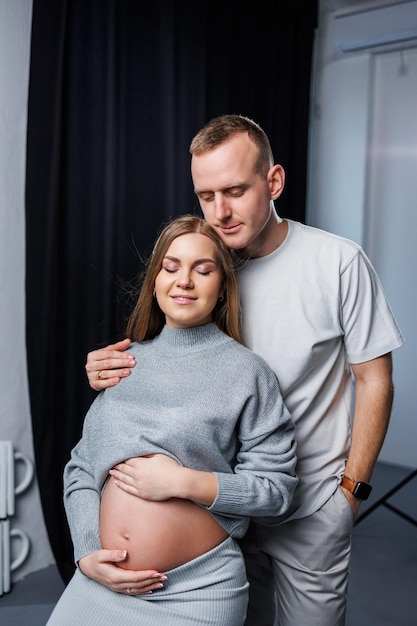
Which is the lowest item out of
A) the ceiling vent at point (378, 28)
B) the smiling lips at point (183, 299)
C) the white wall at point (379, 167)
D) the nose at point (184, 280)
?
the smiling lips at point (183, 299)

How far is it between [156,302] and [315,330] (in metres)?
0.34

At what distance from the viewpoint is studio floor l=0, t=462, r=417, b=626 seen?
8.19ft

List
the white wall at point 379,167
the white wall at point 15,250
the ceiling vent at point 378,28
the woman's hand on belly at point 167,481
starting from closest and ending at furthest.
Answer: the woman's hand on belly at point 167,481 < the white wall at point 15,250 < the ceiling vent at point 378,28 < the white wall at point 379,167

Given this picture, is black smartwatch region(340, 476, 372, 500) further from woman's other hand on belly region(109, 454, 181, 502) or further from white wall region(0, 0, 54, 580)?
white wall region(0, 0, 54, 580)

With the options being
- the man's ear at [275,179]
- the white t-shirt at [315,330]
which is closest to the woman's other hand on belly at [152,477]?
the white t-shirt at [315,330]

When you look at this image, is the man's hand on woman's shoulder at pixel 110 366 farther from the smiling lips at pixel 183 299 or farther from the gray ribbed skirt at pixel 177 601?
the gray ribbed skirt at pixel 177 601

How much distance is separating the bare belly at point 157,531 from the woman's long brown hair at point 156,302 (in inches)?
14.5

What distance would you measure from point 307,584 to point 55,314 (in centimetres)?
139

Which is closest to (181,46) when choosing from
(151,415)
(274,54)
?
(274,54)

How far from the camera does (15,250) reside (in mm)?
2568

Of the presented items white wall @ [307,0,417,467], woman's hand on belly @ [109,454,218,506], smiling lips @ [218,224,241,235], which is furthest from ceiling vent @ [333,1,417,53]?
woman's hand on belly @ [109,454,218,506]

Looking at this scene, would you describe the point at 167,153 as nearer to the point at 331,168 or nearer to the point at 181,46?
the point at 181,46

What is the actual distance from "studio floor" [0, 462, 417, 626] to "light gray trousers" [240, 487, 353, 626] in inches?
39.5

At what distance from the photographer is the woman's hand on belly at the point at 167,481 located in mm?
1245
